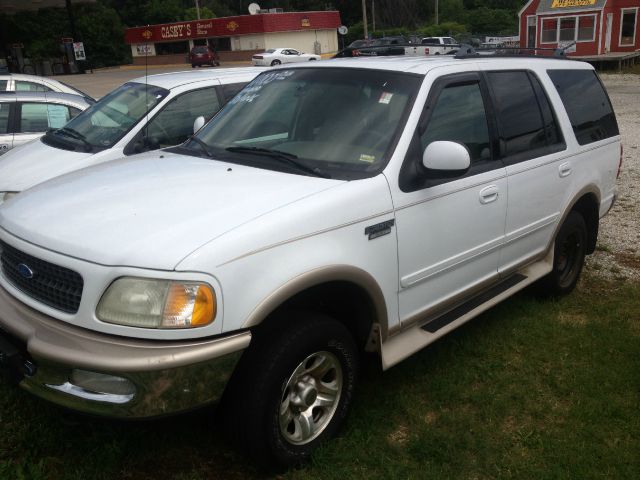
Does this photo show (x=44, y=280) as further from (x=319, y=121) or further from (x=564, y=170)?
(x=564, y=170)

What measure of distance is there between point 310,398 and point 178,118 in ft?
13.4

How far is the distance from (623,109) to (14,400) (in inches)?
731

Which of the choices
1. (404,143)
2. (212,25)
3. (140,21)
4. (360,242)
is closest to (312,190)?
(360,242)

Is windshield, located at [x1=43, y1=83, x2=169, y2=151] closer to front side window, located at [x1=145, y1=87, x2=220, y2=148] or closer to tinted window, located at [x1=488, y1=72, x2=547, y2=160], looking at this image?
front side window, located at [x1=145, y1=87, x2=220, y2=148]

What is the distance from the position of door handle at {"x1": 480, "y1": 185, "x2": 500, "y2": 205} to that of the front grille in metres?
2.32

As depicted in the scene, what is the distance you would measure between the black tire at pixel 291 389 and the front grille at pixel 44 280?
A: 76cm

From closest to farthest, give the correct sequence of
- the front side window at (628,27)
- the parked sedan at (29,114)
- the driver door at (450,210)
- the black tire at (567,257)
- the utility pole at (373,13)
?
the driver door at (450,210)
the black tire at (567,257)
the parked sedan at (29,114)
the front side window at (628,27)
the utility pole at (373,13)

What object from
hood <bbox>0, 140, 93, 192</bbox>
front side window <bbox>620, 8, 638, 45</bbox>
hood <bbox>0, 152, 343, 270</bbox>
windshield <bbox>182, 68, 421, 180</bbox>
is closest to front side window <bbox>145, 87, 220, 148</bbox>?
hood <bbox>0, 140, 93, 192</bbox>

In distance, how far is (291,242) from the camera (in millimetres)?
2715

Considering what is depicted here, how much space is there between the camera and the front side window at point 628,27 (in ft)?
117

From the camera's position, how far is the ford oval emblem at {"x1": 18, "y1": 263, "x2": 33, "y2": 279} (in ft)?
9.06

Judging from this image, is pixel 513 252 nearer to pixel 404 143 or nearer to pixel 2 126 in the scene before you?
pixel 404 143

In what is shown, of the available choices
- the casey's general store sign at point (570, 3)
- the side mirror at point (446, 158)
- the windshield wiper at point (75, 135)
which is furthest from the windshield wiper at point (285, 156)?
the casey's general store sign at point (570, 3)

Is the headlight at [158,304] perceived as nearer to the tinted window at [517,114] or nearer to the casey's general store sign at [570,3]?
the tinted window at [517,114]
